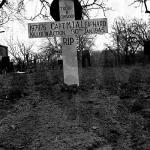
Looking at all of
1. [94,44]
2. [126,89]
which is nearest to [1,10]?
[126,89]

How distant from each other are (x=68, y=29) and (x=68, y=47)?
1.29 ft

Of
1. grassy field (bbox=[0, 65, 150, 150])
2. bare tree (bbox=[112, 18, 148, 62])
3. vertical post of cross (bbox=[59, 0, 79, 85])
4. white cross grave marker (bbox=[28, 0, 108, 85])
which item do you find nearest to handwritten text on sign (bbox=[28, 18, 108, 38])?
white cross grave marker (bbox=[28, 0, 108, 85])

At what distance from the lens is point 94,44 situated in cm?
4369

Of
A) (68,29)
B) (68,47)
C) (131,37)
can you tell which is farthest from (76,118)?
(131,37)

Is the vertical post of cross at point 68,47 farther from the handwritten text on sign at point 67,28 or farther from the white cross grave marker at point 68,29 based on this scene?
the handwritten text on sign at point 67,28

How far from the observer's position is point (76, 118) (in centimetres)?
498

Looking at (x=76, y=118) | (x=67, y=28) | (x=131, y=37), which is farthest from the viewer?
(x=131, y=37)

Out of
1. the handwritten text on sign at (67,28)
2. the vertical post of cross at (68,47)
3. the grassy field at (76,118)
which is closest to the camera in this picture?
the grassy field at (76,118)

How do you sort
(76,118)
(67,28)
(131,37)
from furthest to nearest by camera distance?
(131,37) < (67,28) < (76,118)

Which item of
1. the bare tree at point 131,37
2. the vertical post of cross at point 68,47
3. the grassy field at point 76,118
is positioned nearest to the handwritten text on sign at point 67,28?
the vertical post of cross at point 68,47

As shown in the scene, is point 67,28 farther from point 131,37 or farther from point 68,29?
point 131,37

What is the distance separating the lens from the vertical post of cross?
264 inches

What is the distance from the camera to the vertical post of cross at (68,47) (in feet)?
22.0

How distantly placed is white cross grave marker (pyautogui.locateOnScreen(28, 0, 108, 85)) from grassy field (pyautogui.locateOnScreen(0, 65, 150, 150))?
765mm
